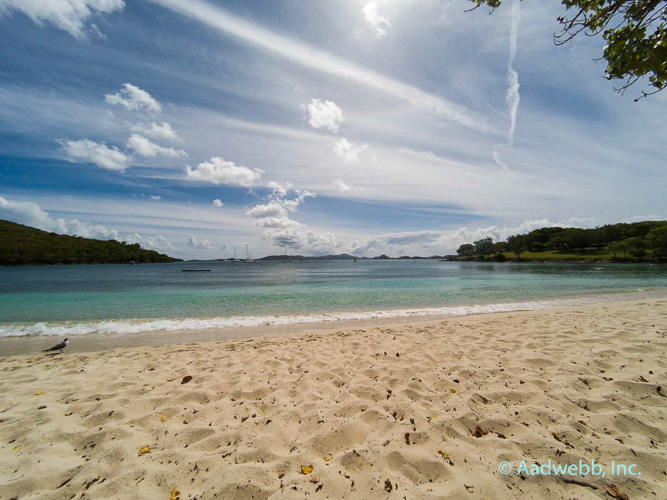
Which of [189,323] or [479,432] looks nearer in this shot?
[479,432]

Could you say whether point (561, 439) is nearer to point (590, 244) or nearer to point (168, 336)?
point (168, 336)

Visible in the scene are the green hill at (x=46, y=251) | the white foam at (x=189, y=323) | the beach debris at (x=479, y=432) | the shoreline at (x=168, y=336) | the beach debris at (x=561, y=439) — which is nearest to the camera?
the beach debris at (x=561, y=439)

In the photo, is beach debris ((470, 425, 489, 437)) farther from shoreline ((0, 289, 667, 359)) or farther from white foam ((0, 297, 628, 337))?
white foam ((0, 297, 628, 337))

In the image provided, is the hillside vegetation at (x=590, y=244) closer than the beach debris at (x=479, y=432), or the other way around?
the beach debris at (x=479, y=432)

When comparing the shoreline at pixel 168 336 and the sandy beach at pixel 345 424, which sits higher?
the sandy beach at pixel 345 424

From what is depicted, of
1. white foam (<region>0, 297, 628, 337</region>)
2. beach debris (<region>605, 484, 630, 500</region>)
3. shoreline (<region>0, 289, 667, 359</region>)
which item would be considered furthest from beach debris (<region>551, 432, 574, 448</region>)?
white foam (<region>0, 297, 628, 337</region>)

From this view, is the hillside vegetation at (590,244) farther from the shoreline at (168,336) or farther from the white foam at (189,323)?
the shoreline at (168,336)

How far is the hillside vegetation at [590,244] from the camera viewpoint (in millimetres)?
77375

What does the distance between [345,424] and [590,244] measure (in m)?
160

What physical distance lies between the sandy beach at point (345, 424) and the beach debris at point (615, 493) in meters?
0.01

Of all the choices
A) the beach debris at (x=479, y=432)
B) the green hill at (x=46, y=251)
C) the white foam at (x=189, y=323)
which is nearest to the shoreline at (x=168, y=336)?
the white foam at (x=189, y=323)

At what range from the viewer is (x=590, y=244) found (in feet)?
374

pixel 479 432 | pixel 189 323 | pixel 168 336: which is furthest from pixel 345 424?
pixel 189 323

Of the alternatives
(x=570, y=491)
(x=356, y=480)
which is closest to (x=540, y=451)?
(x=570, y=491)
